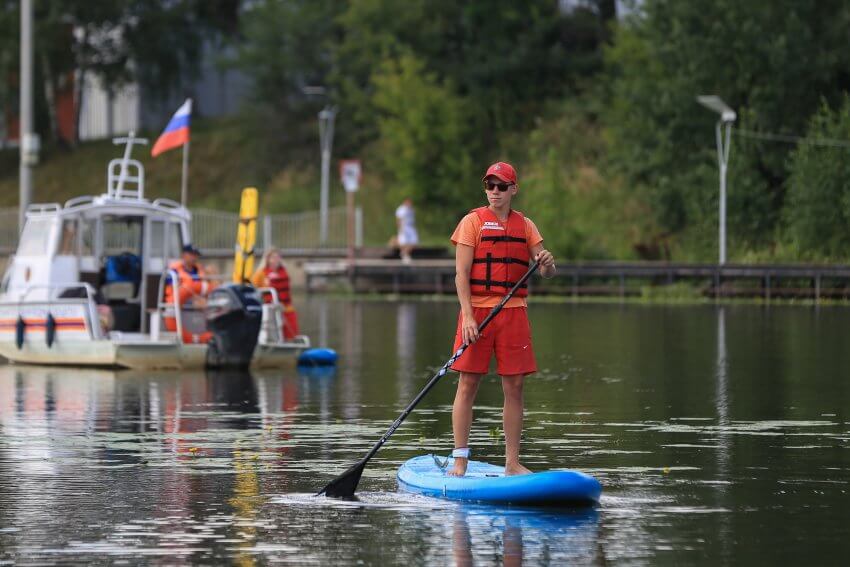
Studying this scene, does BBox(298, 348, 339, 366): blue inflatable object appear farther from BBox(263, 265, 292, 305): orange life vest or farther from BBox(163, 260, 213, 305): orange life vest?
BBox(263, 265, 292, 305): orange life vest

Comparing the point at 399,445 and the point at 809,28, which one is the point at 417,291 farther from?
the point at 399,445

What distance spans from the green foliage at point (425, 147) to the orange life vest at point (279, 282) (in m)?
35.8

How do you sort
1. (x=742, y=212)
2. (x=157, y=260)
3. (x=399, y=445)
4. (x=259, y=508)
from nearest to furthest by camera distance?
→ 1. (x=259, y=508)
2. (x=399, y=445)
3. (x=157, y=260)
4. (x=742, y=212)

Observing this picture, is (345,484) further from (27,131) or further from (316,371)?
(27,131)

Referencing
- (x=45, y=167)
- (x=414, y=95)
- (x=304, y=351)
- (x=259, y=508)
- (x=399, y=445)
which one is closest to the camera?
(x=259, y=508)

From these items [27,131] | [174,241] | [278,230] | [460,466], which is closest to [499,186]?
[460,466]

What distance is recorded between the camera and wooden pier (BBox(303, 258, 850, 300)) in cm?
4526

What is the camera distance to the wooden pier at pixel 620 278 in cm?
4526

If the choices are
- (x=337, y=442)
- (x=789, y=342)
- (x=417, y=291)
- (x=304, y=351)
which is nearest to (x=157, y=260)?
(x=304, y=351)

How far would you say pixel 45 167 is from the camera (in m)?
79.4

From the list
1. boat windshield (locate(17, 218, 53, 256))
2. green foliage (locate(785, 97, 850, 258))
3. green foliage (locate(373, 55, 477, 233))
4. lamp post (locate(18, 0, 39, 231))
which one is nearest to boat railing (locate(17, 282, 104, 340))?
boat windshield (locate(17, 218, 53, 256))

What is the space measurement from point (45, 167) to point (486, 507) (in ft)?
229

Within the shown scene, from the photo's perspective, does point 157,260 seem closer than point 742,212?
Yes

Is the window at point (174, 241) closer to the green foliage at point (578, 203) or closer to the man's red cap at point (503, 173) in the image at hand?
the man's red cap at point (503, 173)
